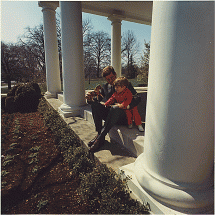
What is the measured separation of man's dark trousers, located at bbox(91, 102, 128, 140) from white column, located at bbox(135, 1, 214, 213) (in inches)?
66.9

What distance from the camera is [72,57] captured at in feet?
25.1

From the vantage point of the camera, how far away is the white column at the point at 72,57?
7309mm

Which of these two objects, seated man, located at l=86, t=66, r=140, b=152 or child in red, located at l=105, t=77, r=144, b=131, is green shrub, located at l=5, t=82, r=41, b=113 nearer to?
seated man, located at l=86, t=66, r=140, b=152

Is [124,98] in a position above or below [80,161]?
above

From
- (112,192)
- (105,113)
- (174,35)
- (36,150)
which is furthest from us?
(36,150)

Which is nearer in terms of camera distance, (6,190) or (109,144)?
(6,190)

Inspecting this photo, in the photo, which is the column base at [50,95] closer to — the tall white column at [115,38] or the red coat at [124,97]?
the tall white column at [115,38]

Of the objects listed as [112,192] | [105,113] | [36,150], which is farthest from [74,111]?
[112,192]

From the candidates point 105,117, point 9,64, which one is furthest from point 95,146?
point 9,64

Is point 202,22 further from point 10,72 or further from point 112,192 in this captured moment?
point 10,72

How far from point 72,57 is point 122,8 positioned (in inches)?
335

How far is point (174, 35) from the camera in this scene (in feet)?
7.04

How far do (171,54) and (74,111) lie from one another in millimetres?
6288

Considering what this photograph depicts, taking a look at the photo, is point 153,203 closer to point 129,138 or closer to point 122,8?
point 129,138
